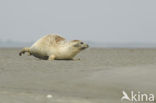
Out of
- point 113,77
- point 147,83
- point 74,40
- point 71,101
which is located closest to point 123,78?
point 113,77

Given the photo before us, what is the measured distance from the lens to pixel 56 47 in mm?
10109

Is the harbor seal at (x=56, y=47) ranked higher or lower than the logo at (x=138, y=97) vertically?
higher

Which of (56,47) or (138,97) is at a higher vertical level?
(56,47)

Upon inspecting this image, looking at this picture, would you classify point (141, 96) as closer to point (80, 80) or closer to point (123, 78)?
point (123, 78)

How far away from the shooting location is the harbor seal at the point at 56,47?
9.90 metres

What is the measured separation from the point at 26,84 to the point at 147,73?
1.90 m

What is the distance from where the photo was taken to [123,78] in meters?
4.40

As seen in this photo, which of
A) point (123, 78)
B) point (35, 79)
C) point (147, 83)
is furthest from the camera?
point (35, 79)

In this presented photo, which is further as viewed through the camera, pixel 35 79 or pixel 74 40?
pixel 74 40

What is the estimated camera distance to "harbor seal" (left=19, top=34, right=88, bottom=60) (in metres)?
9.90

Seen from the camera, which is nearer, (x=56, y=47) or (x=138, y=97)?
(x=138, y=97)

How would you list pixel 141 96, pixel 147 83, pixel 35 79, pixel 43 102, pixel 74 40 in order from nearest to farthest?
pixel 43 102 → pixel 141 96 → pixel 147 83 → pixel 35 79 → pixel 74 40

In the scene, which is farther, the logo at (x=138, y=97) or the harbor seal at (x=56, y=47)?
the harbor seal at (x=56, y=47)

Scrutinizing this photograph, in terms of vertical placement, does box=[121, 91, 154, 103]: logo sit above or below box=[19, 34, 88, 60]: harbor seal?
below
